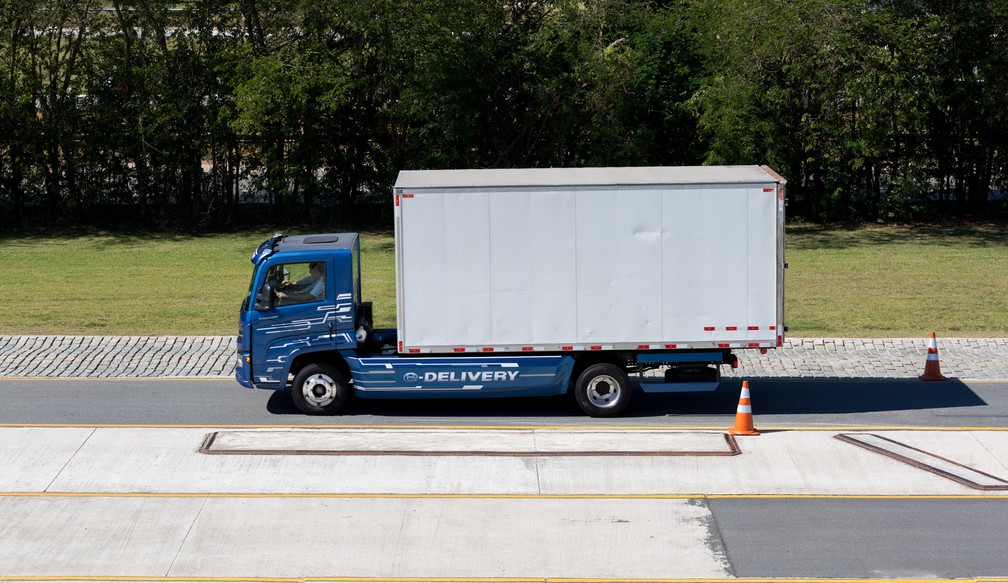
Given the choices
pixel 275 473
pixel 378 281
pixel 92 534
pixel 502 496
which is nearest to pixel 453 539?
pixel 502 496

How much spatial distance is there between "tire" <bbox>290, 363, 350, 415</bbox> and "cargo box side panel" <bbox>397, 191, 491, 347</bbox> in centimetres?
111

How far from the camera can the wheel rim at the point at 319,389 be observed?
14031 mm

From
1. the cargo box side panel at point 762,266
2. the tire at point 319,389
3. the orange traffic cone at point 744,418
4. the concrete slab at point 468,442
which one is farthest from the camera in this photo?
the tire at point 319,389

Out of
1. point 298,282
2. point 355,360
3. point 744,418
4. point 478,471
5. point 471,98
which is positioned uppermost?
point 471,98

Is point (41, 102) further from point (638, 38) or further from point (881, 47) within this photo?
point (881, 47)

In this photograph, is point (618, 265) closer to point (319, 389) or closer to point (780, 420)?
point (780, 420)

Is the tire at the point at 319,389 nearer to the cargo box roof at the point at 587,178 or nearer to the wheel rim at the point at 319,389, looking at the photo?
the wheel rim at the point at 319,389

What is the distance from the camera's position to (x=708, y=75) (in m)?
31.6

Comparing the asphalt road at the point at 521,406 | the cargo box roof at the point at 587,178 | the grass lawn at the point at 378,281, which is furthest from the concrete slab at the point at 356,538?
the grass lawn at the point at 378,281

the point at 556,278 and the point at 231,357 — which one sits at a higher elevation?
the point at 556,278

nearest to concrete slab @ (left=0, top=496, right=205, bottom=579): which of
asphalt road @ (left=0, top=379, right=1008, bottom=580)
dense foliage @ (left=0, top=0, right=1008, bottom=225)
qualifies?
asphalt road @ (left=0, top=379, right=1008, bottom=580)

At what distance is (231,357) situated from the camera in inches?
674

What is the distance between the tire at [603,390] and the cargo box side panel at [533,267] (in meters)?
0.62

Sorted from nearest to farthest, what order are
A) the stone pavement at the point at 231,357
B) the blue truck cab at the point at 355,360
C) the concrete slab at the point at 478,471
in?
the concrete slab at the point at 478,471
the blue truck cab at the point at 355,360
the stone pavement at the point at 231,357
